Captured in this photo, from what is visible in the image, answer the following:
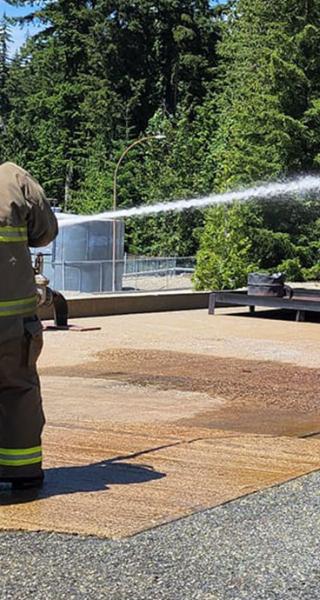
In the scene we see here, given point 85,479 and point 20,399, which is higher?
point 20,399

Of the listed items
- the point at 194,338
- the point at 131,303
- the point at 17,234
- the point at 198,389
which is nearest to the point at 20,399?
the point at 17,234

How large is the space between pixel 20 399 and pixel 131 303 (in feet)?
53.8

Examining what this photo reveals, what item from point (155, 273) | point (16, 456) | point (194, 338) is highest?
point (16, 456)

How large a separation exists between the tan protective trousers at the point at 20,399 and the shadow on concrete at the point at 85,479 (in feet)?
0.52

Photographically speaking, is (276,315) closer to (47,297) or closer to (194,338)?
(194,338)

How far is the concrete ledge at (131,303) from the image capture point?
20.3m

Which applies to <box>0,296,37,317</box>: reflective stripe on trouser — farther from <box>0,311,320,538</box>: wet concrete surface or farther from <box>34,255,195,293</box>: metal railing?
<box>34,255,195,293</box>: metal railing

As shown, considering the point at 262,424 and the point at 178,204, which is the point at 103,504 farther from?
the point at 178,204

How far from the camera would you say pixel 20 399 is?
217 inches

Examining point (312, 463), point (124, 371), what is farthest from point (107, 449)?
point (124, 371)

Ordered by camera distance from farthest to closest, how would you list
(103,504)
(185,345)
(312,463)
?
(185,345) → (312,463) → (103,504)

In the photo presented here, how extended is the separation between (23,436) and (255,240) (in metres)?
34.5

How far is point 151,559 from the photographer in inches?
178

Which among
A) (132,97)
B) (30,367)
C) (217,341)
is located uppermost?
(132,97)
